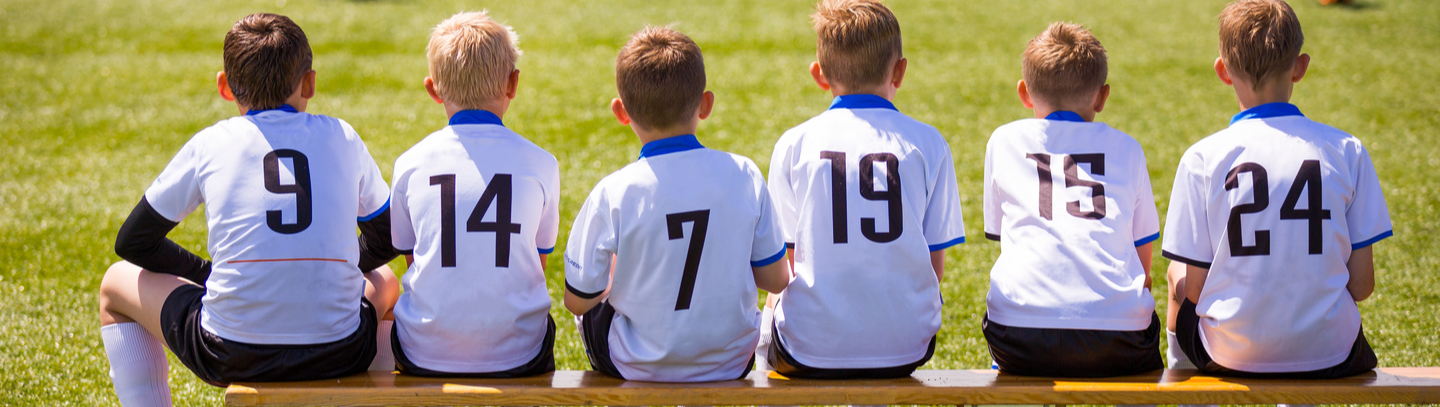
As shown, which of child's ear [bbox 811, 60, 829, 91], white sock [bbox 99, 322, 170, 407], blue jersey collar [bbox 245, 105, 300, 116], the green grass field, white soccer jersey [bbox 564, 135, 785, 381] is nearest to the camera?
white soccer jersey [bbox 564, 135, 785, 381]

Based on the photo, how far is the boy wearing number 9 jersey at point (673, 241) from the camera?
202 cm

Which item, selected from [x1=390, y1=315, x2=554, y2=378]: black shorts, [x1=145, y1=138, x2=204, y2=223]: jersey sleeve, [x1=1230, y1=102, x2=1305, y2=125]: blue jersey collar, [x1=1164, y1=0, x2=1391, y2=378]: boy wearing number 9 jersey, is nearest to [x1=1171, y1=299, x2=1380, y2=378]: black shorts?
[x1=1164, y1=0, x2=1391, y2=378]: boy wearing number 9 jersey

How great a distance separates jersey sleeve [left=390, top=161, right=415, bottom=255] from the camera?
84.7 inches

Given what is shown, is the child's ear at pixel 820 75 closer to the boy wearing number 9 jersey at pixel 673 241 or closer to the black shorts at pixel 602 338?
the boy wearing number 9 jersey at pixel 673 241

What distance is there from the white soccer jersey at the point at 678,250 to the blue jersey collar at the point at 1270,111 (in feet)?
3.73

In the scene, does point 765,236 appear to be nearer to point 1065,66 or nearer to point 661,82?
point 661,82

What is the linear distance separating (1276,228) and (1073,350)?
0.51 m

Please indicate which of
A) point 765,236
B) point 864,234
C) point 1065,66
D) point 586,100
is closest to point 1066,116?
point 1065,66

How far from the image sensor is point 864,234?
82.5 inches

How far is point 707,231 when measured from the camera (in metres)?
2.02

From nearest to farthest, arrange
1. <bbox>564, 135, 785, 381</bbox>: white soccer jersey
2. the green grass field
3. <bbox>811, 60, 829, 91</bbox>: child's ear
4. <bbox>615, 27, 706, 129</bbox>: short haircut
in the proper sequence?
<bbox>564, 135, 785, 381</bbox>: white soccer jersey < <bbox>615, 27, 706, 129</bbox>: short haircut < <bbox>811, 60, 829, 91</bbox>: child's ear < the green grass field

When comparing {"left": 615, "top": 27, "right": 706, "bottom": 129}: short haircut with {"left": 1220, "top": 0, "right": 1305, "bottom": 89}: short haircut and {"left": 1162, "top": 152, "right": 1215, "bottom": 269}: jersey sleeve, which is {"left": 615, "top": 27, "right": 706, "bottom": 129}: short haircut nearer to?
{"left": 1162, "top": 152, "right": 1215, "bottom": 269}: jersey sleeve

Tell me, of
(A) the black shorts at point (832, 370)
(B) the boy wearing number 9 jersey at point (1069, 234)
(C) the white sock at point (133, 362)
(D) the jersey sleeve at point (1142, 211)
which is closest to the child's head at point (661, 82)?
(A) the black shorts at point (832, 370)

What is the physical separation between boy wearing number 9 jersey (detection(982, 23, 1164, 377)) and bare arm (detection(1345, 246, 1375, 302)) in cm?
42
